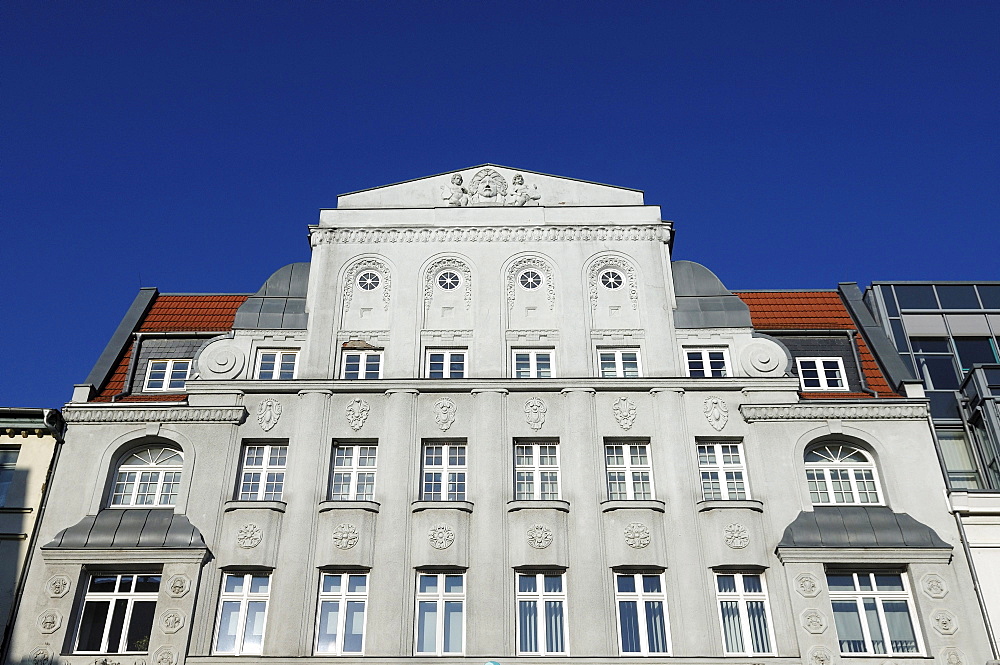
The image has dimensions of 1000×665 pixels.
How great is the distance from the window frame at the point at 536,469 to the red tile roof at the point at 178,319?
10.3 meters

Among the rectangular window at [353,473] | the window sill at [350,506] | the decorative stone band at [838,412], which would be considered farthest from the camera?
the decorative stone band at [838,412]

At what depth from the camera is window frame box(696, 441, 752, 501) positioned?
27.4 metres

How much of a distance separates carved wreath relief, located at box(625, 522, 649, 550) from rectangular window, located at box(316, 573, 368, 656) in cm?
686

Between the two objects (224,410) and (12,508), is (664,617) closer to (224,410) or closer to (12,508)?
(224,410)

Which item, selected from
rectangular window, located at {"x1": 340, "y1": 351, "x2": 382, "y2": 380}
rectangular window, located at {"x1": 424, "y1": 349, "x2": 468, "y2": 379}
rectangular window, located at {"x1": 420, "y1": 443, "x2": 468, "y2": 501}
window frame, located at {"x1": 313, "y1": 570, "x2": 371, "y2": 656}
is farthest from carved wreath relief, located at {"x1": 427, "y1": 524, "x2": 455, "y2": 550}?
rectangular window, located at {"x1": 340, "y1": 351, "x2": 382, "y2": 380}

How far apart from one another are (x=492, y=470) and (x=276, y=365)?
24.9 feet

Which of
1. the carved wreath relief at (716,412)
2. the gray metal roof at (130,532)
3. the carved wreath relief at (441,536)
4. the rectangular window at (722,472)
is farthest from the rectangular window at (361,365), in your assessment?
the rectangular window at (722,472)

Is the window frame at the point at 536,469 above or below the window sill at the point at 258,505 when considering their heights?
above

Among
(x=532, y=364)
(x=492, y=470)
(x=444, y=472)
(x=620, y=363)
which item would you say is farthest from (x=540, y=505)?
(x=620, y=363)

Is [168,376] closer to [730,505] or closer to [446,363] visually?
[446,363]

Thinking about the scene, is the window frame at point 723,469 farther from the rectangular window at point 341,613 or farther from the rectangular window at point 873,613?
the rectangular window at point 341,613

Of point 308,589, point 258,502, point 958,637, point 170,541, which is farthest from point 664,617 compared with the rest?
point 170,541

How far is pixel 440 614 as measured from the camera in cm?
2545

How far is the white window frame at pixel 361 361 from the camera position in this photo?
97.7ft
